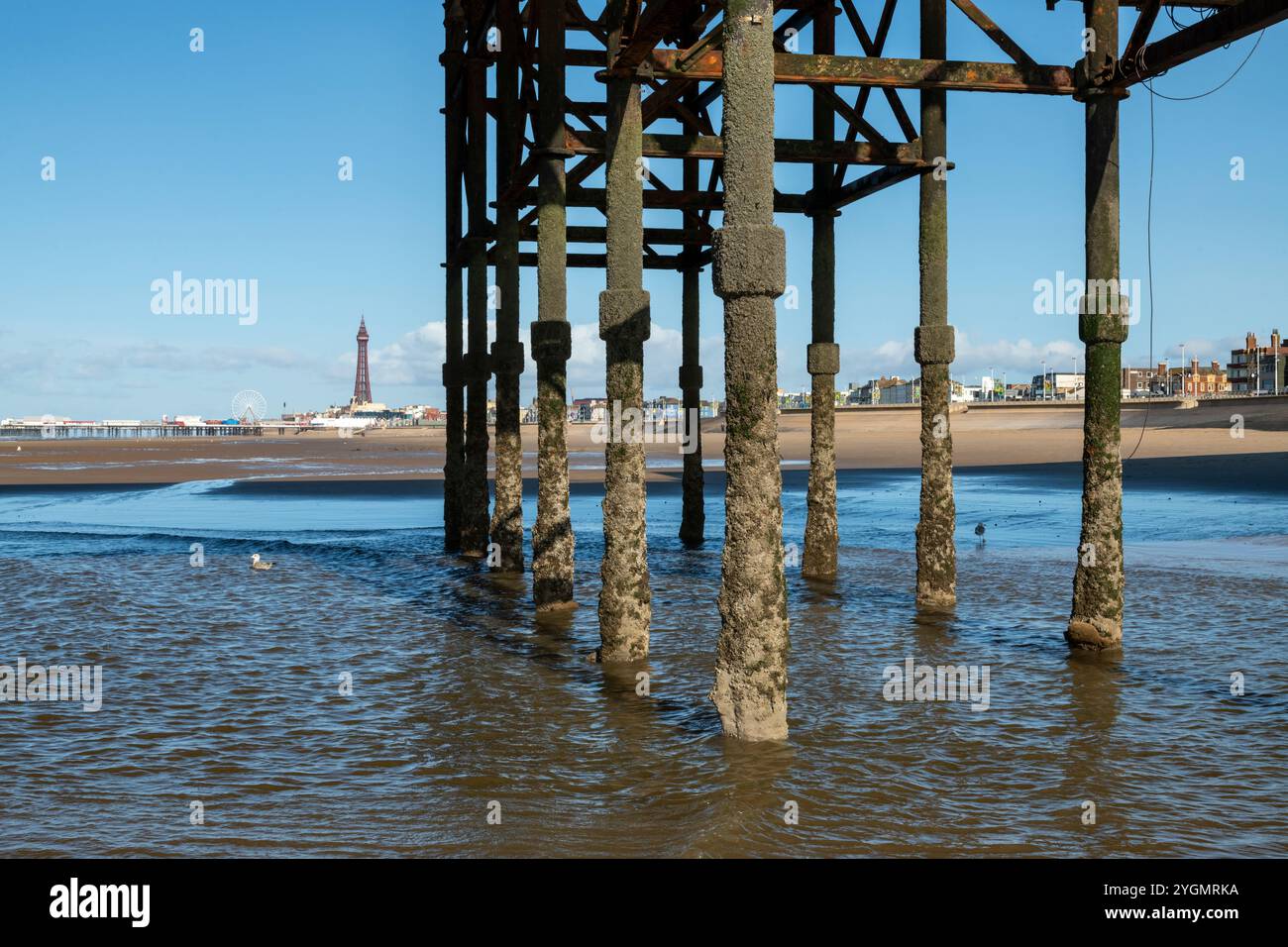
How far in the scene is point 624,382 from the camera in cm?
1038

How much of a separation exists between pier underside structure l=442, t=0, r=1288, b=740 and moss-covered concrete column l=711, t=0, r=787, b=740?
0.01m

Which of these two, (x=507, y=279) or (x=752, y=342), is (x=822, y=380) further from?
(x=752, y=342)

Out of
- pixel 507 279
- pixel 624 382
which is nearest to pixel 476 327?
pixel 507 279

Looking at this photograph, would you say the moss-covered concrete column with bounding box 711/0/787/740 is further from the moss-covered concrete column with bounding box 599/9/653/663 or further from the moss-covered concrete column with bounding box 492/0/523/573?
the moss-covered concrete column with bounding box 492/0/523/573

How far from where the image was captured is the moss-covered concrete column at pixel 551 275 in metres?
11.6

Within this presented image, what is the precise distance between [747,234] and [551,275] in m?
4.93

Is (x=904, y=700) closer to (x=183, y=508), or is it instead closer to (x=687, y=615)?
(x=687, y=615)

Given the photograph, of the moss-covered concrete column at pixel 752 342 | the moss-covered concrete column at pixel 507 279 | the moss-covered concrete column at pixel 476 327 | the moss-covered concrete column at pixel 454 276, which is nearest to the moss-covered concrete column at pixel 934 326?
the moss-covered concrete column at pixel 507 279

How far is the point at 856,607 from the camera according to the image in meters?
13.7

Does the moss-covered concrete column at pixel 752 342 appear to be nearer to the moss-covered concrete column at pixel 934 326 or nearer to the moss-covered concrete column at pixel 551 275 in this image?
the moss-covered concrete column at pixel 551 275

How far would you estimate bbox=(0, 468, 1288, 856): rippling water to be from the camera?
20.7 feet

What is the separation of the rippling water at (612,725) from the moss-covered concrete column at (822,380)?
0.61 m
